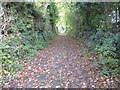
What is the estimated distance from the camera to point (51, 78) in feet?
19.7

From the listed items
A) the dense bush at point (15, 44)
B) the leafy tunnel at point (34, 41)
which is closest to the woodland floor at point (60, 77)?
the leafy tunnel at point (34, 41)

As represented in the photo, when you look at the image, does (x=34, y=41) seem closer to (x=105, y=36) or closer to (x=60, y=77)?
(x=105, y=36)

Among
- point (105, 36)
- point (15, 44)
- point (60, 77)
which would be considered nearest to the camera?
point (60, 77)

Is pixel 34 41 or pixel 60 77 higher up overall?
pixel 34 41

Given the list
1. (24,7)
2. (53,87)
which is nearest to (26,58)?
(53,87)

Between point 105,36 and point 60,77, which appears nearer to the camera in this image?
point 60,77

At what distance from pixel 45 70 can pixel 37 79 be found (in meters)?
1.02

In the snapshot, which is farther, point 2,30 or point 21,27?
point 21,27

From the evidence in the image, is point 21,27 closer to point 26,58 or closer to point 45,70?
point 26,58

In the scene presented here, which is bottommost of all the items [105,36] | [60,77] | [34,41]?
[60,77]

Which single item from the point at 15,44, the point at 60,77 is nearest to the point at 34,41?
the point at 15,44

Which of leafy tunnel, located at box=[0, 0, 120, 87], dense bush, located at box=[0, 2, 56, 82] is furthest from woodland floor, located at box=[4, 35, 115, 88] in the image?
dense bush, located at box=[0, 2, 56, 82]

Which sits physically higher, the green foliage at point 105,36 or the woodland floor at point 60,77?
the green foliage at point 105,36

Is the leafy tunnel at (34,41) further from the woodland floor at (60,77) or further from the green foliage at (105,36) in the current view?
the woodland floor at (60,77)
